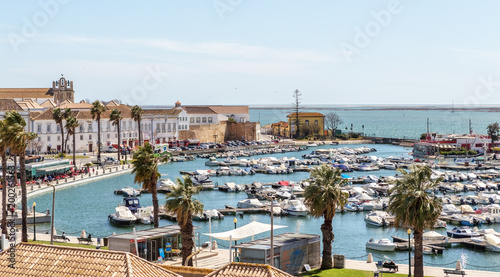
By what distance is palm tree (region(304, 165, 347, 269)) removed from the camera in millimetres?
32844

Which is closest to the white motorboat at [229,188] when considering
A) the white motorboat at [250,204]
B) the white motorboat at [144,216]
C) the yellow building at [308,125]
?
the white motorboat at [250,204]

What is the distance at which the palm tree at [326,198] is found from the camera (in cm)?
3284

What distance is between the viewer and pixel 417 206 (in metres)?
29.9

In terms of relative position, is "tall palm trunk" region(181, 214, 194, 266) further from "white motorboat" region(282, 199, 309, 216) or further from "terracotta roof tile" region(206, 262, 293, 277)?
"white motorboat" region(282, 199, 309, 216)

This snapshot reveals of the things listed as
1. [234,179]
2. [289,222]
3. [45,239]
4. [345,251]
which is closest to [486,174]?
[234,179]

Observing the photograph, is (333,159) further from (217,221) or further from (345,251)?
(345,251)

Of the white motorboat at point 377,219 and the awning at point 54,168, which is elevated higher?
the awning at point 54,168

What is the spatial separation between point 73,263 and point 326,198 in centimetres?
1560

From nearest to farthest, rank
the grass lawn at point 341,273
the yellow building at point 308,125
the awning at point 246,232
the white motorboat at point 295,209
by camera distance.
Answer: the grass lawn at point 341,273 < the awning at point 246,232 < the white motorboat at point 295,209 < the yellow building at point 308,125

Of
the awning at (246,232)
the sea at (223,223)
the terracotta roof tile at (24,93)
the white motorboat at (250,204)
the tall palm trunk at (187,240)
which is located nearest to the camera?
the tall palm trunk at (187,240)

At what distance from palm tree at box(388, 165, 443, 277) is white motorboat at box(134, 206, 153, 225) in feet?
89.9

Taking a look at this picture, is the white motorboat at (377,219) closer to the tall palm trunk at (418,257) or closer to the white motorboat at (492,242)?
the white motorboat at (492,242)

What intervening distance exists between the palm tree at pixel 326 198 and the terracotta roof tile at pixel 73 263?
13.1 meters

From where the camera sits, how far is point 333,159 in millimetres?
107250
